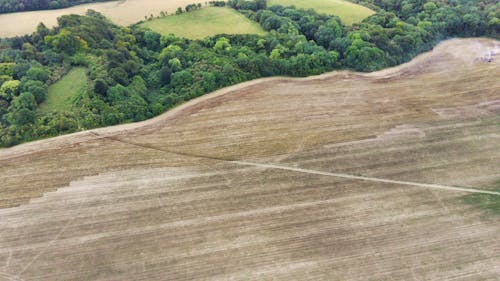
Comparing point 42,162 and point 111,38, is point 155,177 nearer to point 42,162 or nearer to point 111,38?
point 42,162

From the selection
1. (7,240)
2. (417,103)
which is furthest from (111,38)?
(417,103)

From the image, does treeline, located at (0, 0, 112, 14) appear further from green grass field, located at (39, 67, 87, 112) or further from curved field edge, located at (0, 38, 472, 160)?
curved field edge, located at (0, 38, 472, 160)

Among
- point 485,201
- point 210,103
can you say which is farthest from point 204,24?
point 485,201

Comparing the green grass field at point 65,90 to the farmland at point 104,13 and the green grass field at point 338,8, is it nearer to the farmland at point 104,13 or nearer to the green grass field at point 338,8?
the farmland at point 104,13

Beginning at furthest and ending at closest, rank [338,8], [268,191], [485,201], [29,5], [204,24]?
[338,8] → [29,5] → [204,24] → [268,191] → [485,201]

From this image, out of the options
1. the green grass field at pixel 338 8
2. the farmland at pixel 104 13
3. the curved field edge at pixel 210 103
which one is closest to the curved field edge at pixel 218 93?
the curved field edge at pixel 210 103

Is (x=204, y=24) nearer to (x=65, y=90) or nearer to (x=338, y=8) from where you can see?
(x=338, y=8)
